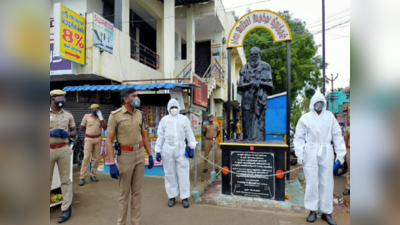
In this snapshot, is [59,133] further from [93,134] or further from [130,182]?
[93,134]

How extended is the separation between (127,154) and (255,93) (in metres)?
3.61

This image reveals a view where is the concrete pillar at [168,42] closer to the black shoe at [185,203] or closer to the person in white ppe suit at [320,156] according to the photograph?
the black shoe at [185,203]

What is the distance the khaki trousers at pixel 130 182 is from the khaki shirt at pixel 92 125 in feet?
10.6

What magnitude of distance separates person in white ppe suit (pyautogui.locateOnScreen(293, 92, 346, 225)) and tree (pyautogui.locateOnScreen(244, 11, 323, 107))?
1511 cm

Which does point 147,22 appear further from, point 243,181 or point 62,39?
point 243,181

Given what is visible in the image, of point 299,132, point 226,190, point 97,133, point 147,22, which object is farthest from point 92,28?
point 299,132

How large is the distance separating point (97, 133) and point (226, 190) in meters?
3.58

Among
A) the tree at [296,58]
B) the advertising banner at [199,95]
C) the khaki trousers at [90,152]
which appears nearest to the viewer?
the khaki trousers at [90,152]

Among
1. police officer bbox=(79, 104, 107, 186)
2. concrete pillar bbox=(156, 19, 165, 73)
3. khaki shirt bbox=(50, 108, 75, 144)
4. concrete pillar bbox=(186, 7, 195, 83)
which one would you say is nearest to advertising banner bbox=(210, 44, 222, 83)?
concrete pillar bbox=(186, 7, 195, 83)

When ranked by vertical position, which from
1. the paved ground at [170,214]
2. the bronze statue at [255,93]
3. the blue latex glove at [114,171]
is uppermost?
the bronze statue at [255,93]

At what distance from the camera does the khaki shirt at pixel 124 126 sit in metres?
3.13

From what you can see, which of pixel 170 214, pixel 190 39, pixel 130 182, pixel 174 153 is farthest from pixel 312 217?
pixel 190 39

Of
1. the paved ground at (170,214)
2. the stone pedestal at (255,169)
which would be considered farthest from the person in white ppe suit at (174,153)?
the stone pedestal at (255,169)

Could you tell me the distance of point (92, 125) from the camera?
5.92m
